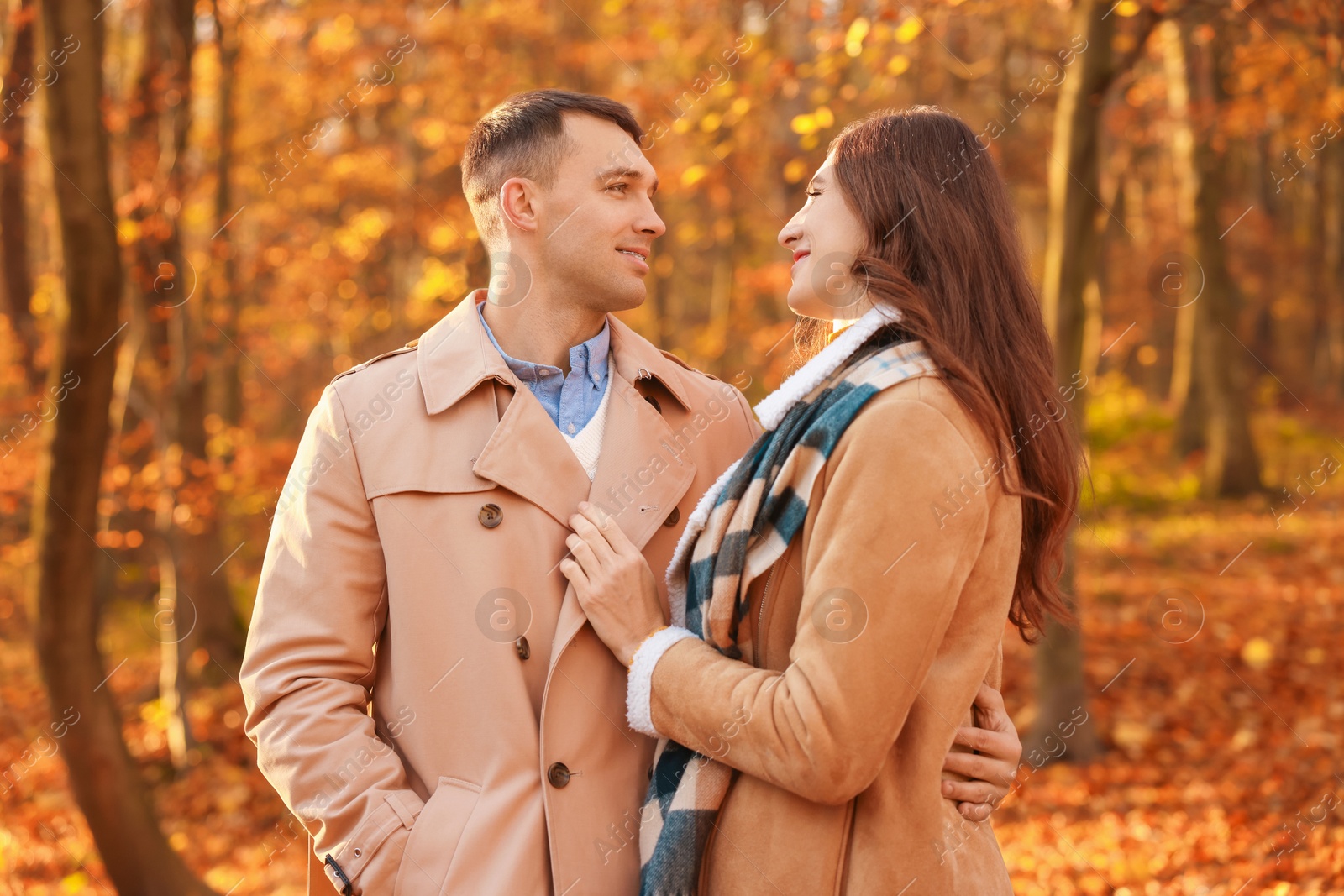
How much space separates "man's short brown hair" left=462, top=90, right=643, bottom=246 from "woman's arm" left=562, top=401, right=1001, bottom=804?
124cm

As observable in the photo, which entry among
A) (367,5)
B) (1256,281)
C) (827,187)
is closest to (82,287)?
(827,187)

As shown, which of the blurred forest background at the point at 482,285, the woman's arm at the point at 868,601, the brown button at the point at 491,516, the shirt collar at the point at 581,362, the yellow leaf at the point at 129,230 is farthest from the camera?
the yellow leaf at the point at 129,230

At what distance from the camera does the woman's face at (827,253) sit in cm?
209

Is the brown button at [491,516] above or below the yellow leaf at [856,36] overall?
below

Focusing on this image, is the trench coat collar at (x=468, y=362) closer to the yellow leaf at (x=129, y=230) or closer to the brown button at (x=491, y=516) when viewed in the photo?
the brown button at (x=491, y=516)

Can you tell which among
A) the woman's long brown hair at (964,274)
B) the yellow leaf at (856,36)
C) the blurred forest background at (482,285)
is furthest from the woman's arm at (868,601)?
the yellow leaf at (856,36)

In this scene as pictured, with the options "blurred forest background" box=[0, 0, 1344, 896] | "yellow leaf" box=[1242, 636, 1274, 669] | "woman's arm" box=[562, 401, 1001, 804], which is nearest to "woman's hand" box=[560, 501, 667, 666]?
"woman's arm" box=[562, 401, 1001, 804]

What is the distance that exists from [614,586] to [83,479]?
2.95 meters

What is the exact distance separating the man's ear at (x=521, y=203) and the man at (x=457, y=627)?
0.19 metres

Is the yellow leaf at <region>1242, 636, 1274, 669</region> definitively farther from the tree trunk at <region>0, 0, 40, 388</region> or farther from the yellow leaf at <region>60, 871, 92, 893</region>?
the tree trunk at <region>0, 0, 40, 388</region>

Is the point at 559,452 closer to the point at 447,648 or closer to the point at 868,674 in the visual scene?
the point at 447,648

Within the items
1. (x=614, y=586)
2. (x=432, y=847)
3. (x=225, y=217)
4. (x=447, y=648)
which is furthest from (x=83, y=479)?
(x=225, y=217)

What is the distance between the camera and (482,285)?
8.02 metres

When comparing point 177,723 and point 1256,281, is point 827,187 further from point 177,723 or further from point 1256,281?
point 1256,281
